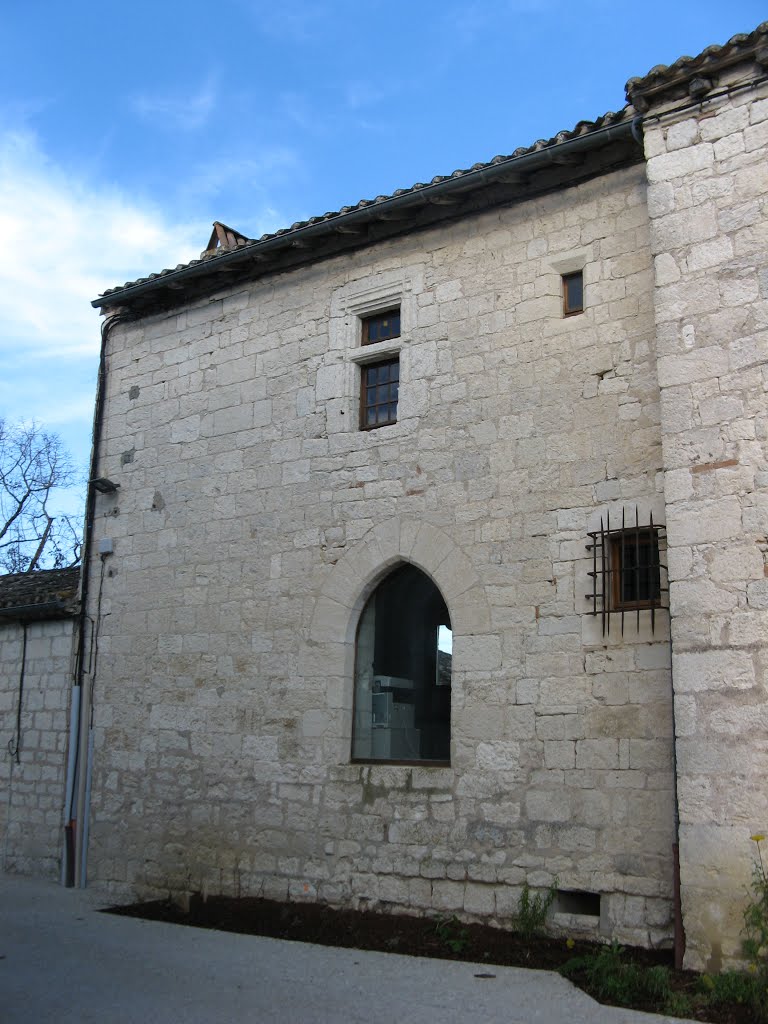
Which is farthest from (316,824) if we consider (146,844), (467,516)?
(467,516)

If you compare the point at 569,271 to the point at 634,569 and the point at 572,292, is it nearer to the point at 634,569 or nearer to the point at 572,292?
the point at 572,292

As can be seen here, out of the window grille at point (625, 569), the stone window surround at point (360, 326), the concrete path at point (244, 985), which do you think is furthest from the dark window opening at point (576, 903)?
the stone window surround at point (360, 326)

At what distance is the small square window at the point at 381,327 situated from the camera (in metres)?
8.89

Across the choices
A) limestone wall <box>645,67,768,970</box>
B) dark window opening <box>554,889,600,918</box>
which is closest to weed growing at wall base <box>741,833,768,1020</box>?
limestone wall <box>645,67,768,970</box>

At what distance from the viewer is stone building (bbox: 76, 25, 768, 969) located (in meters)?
6.41

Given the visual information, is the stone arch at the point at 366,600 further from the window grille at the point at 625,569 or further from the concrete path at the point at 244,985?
the concrete path at the point at 244,985

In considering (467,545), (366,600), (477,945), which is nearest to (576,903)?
(477,945)

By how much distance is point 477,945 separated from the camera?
6.83 meters

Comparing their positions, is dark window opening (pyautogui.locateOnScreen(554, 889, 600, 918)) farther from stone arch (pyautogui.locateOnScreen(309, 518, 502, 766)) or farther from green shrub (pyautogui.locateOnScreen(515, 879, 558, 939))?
stone arch (pyautogui.locateOnScreen(309, 518, 502, 766))

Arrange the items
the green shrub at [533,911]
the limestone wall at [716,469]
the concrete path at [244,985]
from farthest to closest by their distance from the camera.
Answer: the green shrub at [533,911] → the limestone wall at [716,469] → the concrete path at [244,985]

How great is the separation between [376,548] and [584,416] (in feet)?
6.52

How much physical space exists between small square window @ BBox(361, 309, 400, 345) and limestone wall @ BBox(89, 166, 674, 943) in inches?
Result: 4.6

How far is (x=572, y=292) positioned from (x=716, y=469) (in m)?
2.24

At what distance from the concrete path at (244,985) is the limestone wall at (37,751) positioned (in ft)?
7.72
